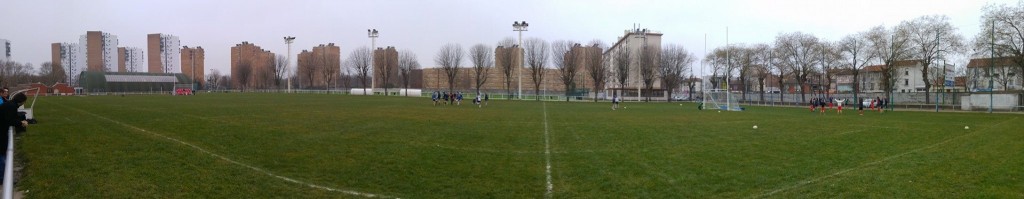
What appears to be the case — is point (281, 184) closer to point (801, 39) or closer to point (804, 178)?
point (804, 178)

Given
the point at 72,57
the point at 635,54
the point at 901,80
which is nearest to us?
the point at 635,54

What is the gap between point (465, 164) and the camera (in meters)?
11.5

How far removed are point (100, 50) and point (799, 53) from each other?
148811 millimetres

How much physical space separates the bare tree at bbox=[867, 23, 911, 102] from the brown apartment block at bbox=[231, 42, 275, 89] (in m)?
115

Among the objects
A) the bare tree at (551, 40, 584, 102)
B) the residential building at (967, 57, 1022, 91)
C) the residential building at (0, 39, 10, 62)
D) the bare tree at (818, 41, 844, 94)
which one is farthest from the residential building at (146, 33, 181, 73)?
the residential building at (967, 57, 1022, 91)

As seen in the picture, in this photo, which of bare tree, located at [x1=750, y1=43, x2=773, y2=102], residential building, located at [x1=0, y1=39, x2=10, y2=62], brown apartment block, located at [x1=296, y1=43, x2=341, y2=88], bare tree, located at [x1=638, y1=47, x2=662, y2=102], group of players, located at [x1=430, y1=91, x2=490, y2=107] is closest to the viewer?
group of players, located at [x1=430, y1=91, x2=490, y2=107]

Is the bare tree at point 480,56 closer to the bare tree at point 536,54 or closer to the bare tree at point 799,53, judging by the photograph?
the bare tree at point 536,54

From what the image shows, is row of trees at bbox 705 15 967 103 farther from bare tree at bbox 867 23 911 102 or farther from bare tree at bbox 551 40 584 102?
bare tree at bbox 551 40 584 102

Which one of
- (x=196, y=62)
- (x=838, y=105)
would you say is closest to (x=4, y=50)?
(x=196, y=62)

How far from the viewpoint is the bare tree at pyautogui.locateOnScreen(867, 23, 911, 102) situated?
169 ft

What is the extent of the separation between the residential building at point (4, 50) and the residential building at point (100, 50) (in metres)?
17.8

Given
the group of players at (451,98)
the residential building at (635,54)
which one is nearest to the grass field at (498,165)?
the group of players at (451,98)

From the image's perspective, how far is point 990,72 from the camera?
45.8m

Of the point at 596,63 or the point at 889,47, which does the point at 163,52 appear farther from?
the point at 889,47
